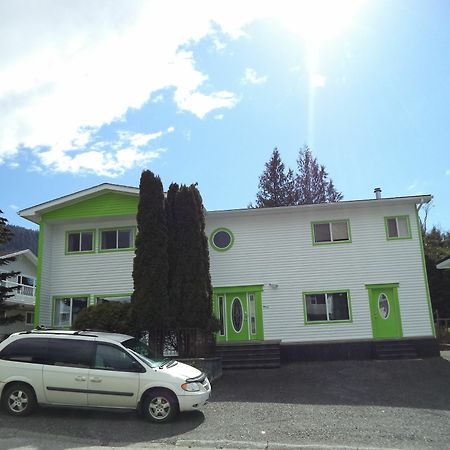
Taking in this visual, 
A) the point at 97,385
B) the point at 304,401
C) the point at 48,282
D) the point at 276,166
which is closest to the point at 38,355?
the point at 97,385

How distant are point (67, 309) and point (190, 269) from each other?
7124 millimetres

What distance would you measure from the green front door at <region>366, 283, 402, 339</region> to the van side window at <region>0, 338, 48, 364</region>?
12.6 m

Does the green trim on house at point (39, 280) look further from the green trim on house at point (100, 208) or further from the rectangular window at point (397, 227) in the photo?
the rectangular window at point (397, 227)

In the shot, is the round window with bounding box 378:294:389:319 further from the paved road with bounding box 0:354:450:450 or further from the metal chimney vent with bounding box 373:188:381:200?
the paved road with bounding box 0:354:450:450

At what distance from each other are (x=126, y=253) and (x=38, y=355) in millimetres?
10130

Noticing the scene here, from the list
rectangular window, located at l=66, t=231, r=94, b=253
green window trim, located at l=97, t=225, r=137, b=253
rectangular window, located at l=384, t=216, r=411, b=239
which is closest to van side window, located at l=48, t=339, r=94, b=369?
green window trim, located at l=97, t=225, r=137, b=253

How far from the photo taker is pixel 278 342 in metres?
16.5

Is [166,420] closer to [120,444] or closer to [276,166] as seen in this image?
[120,444]

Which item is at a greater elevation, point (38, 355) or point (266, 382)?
point (38, 355)

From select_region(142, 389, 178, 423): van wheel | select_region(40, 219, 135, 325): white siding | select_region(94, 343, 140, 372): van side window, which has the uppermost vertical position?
select_region(40, 219, 135, 325): white siding

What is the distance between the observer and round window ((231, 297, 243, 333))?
18.7m

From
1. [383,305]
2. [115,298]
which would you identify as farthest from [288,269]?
[115,298]

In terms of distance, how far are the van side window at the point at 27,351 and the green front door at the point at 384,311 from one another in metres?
12.6

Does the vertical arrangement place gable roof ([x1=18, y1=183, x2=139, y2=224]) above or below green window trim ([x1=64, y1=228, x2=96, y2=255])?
above
